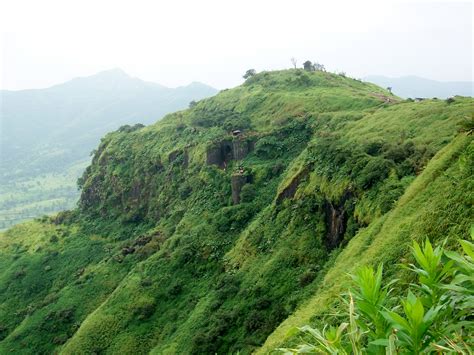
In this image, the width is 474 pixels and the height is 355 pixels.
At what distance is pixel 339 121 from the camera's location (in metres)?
39.1

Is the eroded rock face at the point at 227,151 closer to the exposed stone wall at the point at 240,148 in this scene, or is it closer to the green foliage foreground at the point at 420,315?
the exposed stone wall at the point at 240,148

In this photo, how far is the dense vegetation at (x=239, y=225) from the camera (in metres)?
16.8

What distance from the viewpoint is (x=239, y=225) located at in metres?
34.2

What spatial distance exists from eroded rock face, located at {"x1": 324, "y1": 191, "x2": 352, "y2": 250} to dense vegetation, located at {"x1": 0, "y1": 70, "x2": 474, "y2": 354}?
9 centimetres

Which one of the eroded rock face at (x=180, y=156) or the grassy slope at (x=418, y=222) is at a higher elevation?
the grassy slope at (x=418, y=222)

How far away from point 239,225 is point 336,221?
41.0 feet

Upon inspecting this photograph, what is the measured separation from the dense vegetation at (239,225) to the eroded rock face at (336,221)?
9 cm

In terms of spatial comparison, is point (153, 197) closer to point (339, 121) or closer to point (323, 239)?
point (339, 121)

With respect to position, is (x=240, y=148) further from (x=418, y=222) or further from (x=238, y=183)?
(x=418, y=222)

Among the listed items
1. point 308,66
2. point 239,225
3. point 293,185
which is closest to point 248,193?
point 239,225

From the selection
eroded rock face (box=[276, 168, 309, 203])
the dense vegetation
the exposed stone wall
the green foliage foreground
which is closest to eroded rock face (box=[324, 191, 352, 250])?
the dense vegetation

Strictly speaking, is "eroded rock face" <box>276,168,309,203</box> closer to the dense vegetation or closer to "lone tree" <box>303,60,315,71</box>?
the dense vegetation

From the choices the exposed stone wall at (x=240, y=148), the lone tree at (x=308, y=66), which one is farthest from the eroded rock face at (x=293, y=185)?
the lone tree at (x=308, y=66)

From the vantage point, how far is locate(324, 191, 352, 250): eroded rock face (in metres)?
22.5
